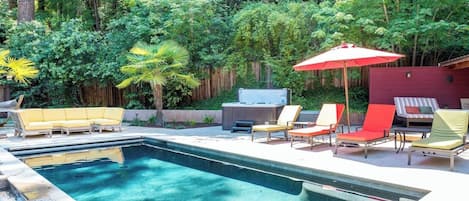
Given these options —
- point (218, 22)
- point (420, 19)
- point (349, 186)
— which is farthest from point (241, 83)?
point (349, 186)

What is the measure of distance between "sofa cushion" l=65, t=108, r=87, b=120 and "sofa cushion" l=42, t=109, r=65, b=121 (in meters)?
0.14

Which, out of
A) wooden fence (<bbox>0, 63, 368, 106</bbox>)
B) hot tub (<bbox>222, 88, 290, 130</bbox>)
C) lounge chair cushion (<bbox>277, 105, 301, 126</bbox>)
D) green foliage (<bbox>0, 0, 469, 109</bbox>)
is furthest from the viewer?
wooden fence (<bbox>0, 63, 368, 106</bbox>)

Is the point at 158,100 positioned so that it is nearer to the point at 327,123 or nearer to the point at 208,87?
the point at 208,87

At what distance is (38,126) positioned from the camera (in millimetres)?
9711

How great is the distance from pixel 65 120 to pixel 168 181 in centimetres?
562

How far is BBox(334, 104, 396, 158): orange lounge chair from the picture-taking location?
21.0ft

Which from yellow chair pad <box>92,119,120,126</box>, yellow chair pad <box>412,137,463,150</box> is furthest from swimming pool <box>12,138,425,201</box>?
yellow chair pad <box>92,119,120,126</box>

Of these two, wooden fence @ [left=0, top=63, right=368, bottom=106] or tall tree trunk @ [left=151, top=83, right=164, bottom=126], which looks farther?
wooden fence @ [left=0, top=63, right=368, bottom=106]

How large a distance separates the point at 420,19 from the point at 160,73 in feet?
24.2

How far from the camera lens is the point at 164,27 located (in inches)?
530

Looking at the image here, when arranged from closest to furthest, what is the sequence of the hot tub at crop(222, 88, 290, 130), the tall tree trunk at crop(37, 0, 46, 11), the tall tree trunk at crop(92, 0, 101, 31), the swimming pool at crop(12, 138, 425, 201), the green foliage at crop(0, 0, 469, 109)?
the swimming pool at crop(12, 138, 425, 201) → the hot tub at crop(222, 88, 290, 130) → the green foliage at crop(0, 0, 469, 109) → the tall tree trunk at crop(92, 0, 101, 31) → the tall tree trunk at crop(37, 0, 46, 11)

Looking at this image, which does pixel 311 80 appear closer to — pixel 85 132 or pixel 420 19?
pixel 420 19

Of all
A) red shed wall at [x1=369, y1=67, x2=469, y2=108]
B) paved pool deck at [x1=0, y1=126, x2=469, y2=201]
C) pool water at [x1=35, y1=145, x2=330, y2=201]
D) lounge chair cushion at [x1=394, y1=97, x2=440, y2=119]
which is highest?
red shed wall at [x1=369, y1=67, x2=469, y2=108]

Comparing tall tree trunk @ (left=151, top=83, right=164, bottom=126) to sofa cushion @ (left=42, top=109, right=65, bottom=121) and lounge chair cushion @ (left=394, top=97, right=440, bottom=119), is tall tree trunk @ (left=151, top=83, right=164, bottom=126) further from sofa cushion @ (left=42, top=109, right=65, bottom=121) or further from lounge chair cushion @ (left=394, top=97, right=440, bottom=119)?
lounge chair cushion @ (left=394, top=97, right=440, bottom=119)
